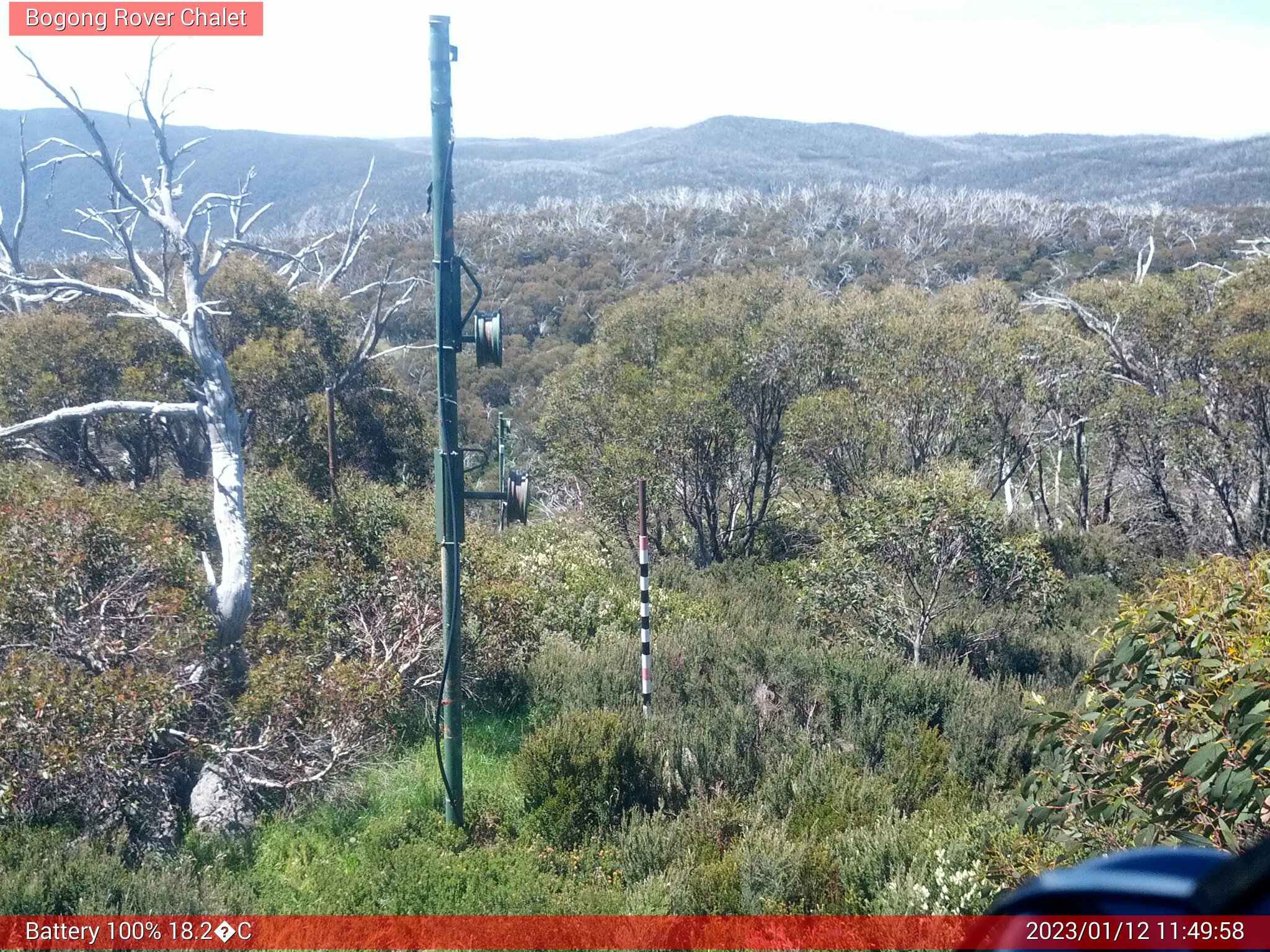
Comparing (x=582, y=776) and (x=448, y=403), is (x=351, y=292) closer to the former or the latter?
(x=448, y=403)

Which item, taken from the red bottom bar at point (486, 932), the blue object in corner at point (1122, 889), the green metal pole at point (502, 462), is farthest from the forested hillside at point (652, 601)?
the blue object in corner at point (1122, 889)

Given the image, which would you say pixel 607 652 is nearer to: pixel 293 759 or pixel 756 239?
pixel 293 759

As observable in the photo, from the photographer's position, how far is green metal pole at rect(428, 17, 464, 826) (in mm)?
5414

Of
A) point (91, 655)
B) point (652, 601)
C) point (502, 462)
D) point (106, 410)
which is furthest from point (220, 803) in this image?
point (652, 601)

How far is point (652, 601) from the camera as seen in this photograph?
11234mm

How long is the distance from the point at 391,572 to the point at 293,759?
198 centimetres

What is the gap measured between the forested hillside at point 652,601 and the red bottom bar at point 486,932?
14 cm

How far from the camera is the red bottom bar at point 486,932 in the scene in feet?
14.3

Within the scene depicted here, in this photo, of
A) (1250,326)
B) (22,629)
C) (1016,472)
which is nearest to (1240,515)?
(1250,326)

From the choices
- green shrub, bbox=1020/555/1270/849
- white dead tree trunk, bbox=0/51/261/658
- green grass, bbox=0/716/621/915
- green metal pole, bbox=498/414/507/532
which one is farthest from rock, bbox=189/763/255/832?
green shrub, bbox=1020/555/1270/849

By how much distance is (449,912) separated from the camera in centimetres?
491

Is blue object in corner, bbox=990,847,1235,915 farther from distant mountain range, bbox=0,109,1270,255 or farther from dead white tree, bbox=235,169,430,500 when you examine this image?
distant mountain range, bbox=0,109,1270,255

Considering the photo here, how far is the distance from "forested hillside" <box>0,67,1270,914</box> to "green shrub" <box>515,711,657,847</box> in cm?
3

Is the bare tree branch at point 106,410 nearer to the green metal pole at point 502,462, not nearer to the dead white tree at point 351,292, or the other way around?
the dead white tree at point 351,292
